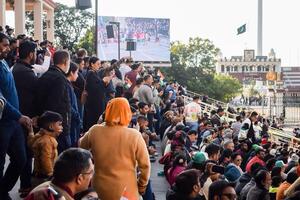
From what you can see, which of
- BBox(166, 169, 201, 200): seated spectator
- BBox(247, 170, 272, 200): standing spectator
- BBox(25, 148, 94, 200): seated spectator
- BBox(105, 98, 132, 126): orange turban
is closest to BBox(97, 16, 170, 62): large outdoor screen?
BBox(247, 170, 272, 200): standing spectator

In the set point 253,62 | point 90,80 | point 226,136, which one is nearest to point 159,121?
point 226,136

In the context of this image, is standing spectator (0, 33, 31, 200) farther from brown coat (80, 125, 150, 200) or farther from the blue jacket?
brown coat (80, 125, 150, 200)

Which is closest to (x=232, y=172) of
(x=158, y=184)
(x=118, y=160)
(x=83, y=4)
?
(x=158, y=184)

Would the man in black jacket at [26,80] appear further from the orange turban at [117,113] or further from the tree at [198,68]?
the tree at [198,68]

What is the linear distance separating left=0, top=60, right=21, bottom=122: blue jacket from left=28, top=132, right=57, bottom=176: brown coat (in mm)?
402

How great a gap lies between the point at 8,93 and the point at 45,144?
61cm

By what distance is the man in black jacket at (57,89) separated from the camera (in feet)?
20.8

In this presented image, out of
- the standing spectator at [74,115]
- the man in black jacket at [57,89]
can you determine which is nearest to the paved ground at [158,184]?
the standing spectator at [74,115]

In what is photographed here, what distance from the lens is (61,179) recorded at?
3697mm

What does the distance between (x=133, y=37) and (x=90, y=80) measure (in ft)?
135

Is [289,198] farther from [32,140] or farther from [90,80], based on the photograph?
[90,80]

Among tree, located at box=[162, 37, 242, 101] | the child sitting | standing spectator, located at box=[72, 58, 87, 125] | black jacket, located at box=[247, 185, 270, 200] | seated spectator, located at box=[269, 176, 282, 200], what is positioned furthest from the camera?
tree, located at box=[162, 37, 242, 101]

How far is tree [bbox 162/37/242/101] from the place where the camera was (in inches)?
2616

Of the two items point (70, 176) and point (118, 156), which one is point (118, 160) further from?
point (70, 176)
